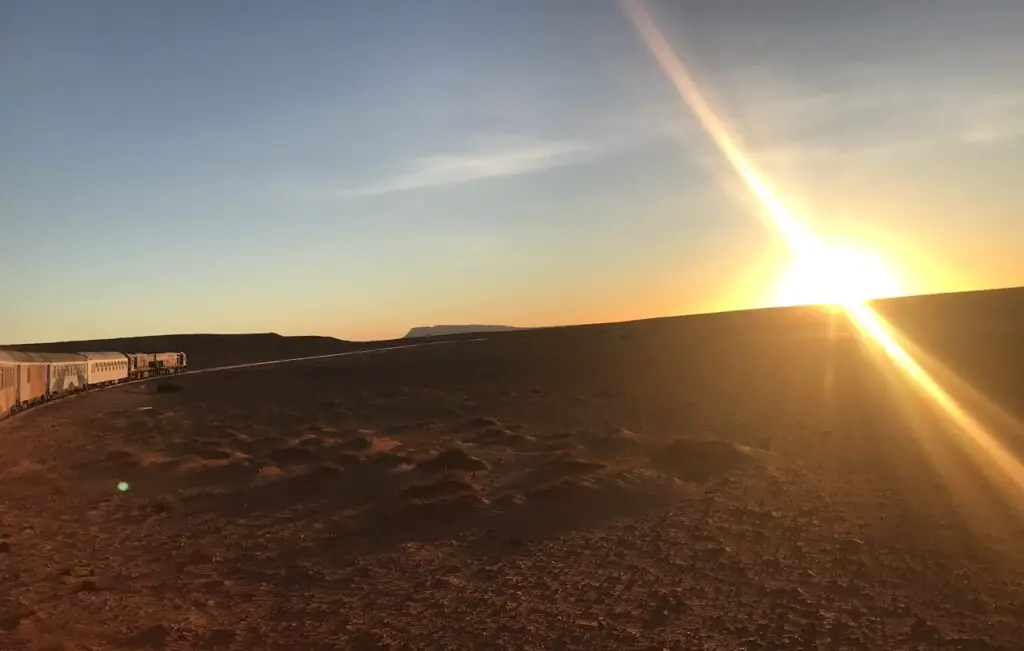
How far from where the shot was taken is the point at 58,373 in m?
52.2

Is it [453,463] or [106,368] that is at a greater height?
[106,368]

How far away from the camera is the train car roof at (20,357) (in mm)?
39694

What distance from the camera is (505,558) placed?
15727 millimetres

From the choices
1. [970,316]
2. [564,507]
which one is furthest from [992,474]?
[970,316]

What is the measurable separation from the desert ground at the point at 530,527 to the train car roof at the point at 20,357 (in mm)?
3972

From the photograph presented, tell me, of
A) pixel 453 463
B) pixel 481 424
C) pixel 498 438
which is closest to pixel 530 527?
pixel 453 463

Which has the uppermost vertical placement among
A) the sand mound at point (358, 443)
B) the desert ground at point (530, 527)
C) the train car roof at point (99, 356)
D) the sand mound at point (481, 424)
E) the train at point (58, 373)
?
the train car roof at point (99, 356)

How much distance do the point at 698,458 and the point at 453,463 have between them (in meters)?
7.24

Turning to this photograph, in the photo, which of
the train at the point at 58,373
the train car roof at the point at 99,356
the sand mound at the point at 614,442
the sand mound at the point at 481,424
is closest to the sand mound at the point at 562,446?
the sand mound at the point at 614,442

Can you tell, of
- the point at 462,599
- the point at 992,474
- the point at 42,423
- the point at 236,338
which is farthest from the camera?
the point at 236,338

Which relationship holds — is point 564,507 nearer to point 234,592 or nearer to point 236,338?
point 234,592

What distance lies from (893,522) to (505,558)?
8.36 meters

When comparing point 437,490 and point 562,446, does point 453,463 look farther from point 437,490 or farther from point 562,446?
point 562,446

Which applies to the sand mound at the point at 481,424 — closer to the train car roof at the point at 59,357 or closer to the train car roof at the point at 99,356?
the train car roof at the point at 59,357
